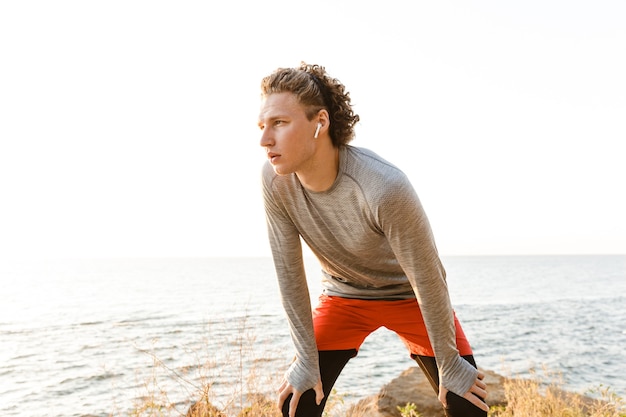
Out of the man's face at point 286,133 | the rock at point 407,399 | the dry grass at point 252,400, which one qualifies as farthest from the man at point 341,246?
the rock at point 407,399

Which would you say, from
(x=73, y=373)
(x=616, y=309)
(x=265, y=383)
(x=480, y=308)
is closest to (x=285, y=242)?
(x=265, y=383)

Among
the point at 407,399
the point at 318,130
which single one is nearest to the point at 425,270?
the point at 318,130

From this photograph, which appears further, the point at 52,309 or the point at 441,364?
the point at 52,309

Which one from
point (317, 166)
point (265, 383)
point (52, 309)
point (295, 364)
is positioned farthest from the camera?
point (52, 309)

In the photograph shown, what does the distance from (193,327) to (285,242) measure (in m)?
22.2

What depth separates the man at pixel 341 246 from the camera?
247 cm

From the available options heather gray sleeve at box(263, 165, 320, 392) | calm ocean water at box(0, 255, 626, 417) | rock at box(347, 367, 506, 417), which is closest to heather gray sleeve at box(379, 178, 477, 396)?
heather gray sleeve at box(263, 165, 320, 392)

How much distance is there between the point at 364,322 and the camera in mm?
3020

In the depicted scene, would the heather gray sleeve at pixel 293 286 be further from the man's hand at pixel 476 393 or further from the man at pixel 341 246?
the man's hand at pixel 476 393

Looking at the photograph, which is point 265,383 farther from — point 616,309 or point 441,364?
point 616,309

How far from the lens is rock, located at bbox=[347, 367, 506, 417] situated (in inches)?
265

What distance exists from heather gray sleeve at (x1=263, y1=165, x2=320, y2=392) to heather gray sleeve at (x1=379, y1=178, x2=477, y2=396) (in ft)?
1.91

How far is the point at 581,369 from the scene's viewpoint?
48.7ft

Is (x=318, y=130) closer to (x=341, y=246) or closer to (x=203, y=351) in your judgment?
(x=341, y=246)
